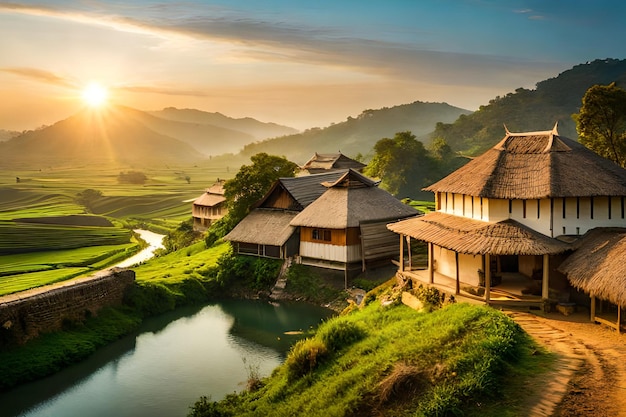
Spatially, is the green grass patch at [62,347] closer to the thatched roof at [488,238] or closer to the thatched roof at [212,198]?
the thatched roof at [488,238]

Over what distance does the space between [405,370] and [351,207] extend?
17267 mm

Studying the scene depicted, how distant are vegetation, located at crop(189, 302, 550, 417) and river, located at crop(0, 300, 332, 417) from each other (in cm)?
236

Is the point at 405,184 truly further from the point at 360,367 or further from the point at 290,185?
the point at 360,367

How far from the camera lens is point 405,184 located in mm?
74562

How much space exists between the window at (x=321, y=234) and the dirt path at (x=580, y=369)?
14.3 m

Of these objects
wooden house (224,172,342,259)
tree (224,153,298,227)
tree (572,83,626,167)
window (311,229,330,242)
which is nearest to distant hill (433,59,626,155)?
tree (572,83,626,167)

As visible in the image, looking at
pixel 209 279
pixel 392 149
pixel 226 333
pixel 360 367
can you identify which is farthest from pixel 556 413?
pixel 392 149

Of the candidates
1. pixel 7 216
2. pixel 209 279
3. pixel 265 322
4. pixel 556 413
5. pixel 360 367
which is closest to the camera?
pixel 556 413

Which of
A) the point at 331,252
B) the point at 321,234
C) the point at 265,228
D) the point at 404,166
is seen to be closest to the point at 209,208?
the point at 265,228

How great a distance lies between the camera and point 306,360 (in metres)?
16.1

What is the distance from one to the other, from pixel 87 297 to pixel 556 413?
818 inches

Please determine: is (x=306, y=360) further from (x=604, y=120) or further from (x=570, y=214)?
(x=604, y=120)

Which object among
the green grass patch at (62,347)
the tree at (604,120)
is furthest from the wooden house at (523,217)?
the green grass patch at (62,347)

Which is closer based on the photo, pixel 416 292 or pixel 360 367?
pixel 360 367
